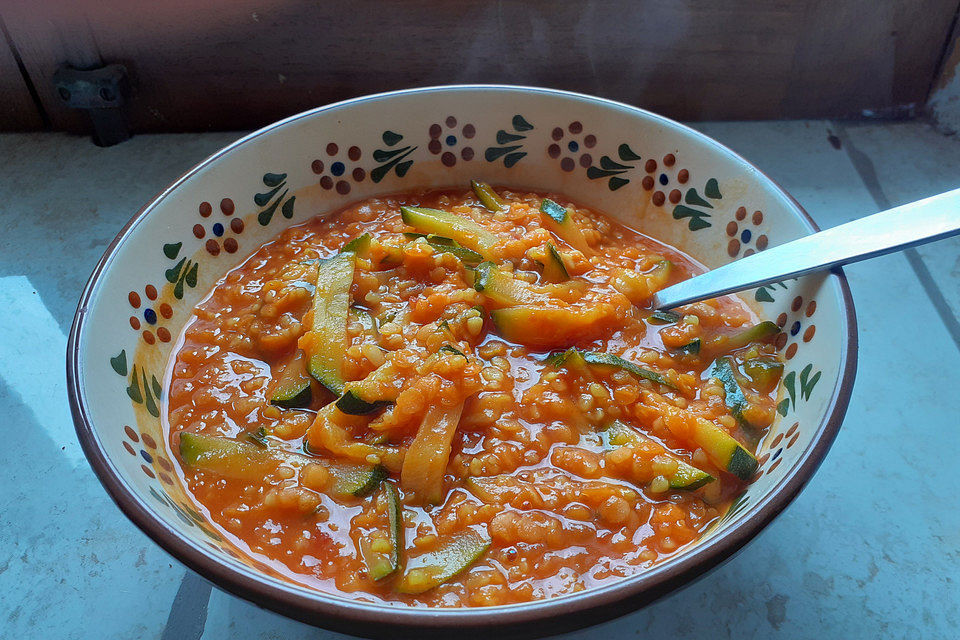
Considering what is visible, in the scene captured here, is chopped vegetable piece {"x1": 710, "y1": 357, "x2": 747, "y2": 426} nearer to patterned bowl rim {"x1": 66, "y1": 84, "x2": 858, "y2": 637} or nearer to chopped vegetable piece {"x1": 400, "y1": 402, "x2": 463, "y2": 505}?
patterned bowl rim {"x1": 66, "y1": 84, "x2": 858, "y2": 637}

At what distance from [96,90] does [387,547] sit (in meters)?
2.42

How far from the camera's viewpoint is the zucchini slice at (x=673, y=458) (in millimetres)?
1740

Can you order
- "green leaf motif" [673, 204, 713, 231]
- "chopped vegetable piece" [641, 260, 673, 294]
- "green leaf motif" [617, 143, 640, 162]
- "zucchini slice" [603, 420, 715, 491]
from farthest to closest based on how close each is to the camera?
"green leaf motif" [617, 143, 640, 162] < "green leaf motif" [673, 204, 713, 231] < "chopped vegetable piece" [641, 260, 673, 294] < "zucchini slice" [603, 420, 715, 491]

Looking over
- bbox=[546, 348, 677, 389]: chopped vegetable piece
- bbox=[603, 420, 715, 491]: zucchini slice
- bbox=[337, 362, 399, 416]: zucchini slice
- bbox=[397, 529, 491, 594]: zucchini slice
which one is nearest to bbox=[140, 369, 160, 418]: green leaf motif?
bbox=[337, 362, 399, 416]: zucchini slice

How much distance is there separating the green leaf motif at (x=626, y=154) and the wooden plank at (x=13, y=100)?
253cm

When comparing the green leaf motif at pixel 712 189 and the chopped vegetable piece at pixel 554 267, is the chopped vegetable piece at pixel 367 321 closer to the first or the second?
the chopped vegetable piece at pixel 554 267

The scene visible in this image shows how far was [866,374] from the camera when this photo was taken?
2.45 metres

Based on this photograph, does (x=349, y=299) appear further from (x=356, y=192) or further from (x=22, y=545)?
(x=22, y=545)

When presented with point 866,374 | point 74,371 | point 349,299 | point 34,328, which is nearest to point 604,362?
point 349,299

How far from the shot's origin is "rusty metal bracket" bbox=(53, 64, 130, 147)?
300 cm

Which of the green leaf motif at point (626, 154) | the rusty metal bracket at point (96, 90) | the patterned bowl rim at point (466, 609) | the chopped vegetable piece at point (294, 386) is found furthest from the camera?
the rusty metal bracket at point (96, 90)

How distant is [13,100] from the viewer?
10.6 feet

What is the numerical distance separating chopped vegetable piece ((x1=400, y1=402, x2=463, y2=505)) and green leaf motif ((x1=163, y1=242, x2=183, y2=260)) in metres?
0.96

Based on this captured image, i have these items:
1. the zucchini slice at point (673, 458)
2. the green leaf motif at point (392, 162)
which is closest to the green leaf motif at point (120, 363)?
the green leaf motif at point (392, 162)
